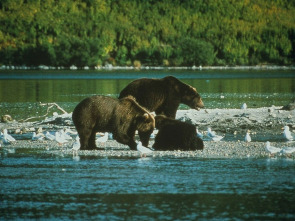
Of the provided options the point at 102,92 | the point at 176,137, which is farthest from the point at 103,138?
the point at 102,92

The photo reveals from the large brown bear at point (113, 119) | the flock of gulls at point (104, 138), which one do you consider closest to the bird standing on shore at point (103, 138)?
the flock of gulls at point (104, 138)

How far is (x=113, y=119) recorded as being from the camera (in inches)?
727

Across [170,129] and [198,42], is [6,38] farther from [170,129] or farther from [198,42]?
[170,129]

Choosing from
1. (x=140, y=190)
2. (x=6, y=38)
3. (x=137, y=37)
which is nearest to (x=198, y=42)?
(x=137, y=37)

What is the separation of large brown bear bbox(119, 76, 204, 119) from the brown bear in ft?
8.67

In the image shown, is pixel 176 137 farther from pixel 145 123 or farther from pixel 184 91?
pixel 184 91

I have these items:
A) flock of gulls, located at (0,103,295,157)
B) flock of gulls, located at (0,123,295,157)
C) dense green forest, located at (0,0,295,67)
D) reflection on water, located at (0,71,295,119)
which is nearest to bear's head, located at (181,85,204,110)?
flock of gulls, located at (0,123,295,157)

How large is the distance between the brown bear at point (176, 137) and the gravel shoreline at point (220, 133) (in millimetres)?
238

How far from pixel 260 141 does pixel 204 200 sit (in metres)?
7.94

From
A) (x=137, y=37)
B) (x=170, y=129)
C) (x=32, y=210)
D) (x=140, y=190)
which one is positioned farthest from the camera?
(x=137, y=37)

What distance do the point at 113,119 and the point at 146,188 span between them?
4.72 metres

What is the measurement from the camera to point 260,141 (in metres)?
20.6

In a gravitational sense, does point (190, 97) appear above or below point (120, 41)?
below

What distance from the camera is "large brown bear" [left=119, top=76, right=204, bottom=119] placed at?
21.2 m
